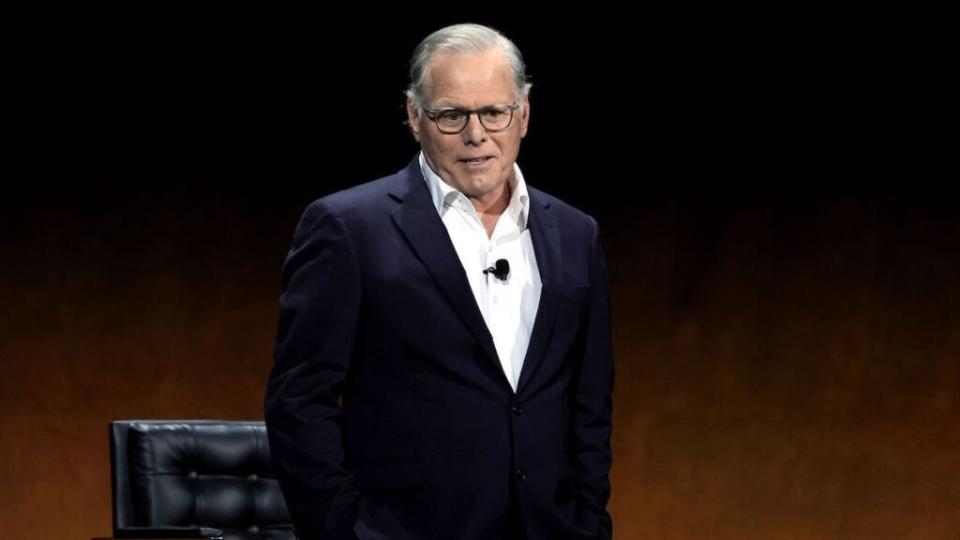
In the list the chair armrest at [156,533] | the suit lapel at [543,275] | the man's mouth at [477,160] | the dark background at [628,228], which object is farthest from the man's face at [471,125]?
the dark background at [628,228]

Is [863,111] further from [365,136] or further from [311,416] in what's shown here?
[311,416]

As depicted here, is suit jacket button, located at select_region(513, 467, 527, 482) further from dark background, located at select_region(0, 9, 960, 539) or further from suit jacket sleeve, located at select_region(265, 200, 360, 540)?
dark background, located at select_region(0, 9, 960, 539)

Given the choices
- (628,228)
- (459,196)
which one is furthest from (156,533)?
(628,228)

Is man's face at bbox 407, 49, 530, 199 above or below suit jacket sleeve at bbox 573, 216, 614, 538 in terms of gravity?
above

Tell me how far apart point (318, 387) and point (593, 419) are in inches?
16.5

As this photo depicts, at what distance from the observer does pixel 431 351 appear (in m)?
2.06

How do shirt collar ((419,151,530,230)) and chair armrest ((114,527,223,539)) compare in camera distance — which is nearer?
shirt collar ((419,151,530,230))

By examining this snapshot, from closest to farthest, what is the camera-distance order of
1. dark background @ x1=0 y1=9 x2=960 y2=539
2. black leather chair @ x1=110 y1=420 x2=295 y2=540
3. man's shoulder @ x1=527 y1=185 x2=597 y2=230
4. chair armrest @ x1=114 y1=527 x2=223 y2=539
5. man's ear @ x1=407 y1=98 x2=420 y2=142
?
man's ear @ x1=407 y1=98 x2=420 y2=142
man's shoulder @ x1=527 y1=185 x2=597 y2=230
chair armrest @ x1=114 y1=527 x2=223 y2=539
black leather chair @ x1=110 y1=420 x2=295 y2=540
dark background @ x1=0 y1=9 x2=960 y2=539

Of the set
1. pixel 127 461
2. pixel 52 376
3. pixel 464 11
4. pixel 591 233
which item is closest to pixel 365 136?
pixel 464 11

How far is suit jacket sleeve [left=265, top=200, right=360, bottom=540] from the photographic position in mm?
2037

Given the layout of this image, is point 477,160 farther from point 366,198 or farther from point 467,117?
point 366,198

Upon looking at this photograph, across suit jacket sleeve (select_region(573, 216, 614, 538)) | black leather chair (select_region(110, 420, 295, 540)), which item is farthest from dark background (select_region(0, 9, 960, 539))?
suit jacket sleeve (select_region(573, 216, 614, 538))

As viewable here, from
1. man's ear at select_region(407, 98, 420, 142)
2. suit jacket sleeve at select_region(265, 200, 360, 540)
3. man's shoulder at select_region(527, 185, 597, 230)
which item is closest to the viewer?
suit jacket sleeve at select_region(265, 200, 360, 540)

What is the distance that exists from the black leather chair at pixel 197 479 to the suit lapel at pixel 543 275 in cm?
105
